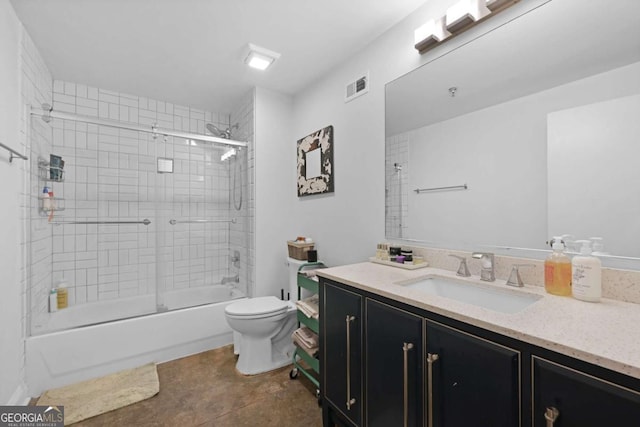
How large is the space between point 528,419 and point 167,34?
2.66 meters

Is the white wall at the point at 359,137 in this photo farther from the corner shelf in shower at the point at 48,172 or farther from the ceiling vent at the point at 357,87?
the corner shelf in shower at the point at 48,172

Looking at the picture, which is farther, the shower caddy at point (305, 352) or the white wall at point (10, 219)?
the shower caddy at point (305, 352)

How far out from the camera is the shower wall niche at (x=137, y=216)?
2.53 m

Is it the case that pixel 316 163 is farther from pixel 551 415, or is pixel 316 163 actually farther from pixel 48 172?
pixel 48 172

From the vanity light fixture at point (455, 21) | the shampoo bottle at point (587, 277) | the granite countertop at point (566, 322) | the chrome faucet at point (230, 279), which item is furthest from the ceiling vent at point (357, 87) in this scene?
the chrome faucet at point (230, 279)

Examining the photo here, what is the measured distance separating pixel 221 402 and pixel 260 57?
2.46 meters

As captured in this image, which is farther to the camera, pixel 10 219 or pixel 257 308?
pixel 257 308

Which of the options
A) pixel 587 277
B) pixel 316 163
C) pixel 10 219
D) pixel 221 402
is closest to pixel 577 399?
pixel 587 277

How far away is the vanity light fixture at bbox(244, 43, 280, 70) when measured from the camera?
202cm

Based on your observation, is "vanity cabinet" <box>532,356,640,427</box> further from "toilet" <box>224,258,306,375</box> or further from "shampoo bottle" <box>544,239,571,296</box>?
"toilet" <box>224,258,306,375</box>

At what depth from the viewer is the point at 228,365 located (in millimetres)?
2170

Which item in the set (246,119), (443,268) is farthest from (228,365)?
(246,119)

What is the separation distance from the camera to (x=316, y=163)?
7.97 ft

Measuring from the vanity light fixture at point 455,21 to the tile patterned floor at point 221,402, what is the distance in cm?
227
